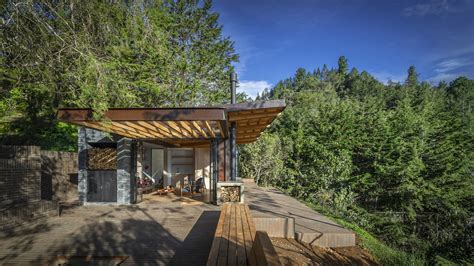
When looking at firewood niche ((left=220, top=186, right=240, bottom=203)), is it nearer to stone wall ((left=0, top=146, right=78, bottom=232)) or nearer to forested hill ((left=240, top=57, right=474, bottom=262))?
stone wall ((left=0, top=146, right=78, bottom=232))

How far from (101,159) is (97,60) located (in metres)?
3.46

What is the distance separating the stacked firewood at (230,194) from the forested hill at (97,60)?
11.4 ft

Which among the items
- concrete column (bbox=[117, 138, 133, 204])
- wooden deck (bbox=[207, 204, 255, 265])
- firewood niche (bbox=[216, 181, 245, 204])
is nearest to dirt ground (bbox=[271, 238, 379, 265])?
wooden deck (bbox=[207, 204, 255, 265])

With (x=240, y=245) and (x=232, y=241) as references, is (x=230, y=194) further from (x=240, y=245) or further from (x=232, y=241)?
(x=240, y=245)

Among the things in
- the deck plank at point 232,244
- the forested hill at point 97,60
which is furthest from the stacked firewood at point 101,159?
the deck plank at point 232,244

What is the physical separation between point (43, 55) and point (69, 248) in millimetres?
3649

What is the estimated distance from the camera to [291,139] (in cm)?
1655

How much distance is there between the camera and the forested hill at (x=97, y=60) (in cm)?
456

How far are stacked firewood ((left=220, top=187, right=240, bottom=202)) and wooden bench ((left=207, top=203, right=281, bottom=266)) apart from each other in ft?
8.57

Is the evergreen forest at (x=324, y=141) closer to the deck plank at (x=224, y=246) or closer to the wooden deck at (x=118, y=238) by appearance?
the wooden deck at (x=118, y=238)

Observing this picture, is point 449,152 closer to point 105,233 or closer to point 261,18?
point 261,18

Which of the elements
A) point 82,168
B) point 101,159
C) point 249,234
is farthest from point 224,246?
point 82,168

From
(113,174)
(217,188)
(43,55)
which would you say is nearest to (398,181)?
(217,188)

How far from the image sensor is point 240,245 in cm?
292
